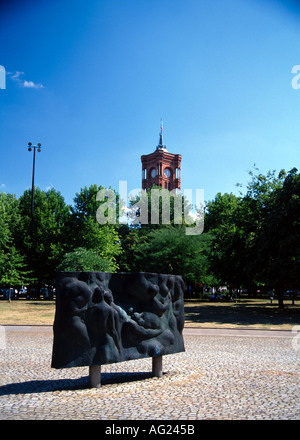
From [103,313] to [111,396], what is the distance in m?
1.46

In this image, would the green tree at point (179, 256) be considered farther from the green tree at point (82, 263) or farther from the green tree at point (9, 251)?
the green tree at point (9, 251)

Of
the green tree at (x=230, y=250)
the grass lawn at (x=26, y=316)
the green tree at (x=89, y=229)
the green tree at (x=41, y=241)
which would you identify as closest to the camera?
the grass lawn at (x=26, y=316)

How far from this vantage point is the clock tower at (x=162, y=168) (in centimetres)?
10150

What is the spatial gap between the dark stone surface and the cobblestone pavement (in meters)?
0.67

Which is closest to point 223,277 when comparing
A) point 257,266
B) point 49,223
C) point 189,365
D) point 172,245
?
point 172,245

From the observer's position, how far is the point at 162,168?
101625 mm

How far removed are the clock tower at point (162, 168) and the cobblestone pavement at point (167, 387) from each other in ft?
299

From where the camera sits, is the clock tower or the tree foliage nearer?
the tree foliage

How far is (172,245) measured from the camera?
39.3 meters

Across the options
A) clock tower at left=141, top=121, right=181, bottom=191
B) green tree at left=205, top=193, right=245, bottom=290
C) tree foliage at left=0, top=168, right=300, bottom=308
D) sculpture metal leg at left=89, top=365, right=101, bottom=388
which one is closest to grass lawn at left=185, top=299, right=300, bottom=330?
tree foliage at left=0, top=168, right=300, bottom=308

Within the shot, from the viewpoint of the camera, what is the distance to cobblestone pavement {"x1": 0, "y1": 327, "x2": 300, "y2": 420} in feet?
18.7

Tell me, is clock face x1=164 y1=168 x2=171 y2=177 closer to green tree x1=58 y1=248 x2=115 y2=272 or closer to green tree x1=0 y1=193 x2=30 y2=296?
green tree x1=0 y1=193 x2=30 y2=296

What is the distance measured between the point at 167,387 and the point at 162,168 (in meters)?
95.9

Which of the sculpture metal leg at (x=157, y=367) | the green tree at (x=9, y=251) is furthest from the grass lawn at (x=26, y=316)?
the green tree at (x=9, y=251)
